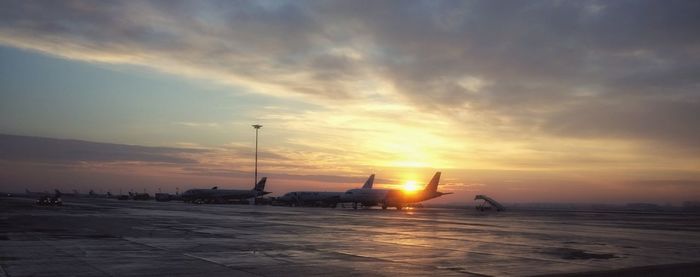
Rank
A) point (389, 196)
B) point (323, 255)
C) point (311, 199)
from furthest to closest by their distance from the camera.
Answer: point (311, 199) < point (389, 196) < point (323, 255)

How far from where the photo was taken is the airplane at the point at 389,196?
294ft

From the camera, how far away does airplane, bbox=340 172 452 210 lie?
89619 mm

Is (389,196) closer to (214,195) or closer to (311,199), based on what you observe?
(311,199)

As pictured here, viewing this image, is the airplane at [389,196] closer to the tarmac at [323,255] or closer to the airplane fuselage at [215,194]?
the airplane fuselage at [215,194]

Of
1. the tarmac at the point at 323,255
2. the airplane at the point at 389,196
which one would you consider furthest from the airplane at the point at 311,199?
the tarmac at the point at 323,255

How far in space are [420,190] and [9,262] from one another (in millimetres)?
83265

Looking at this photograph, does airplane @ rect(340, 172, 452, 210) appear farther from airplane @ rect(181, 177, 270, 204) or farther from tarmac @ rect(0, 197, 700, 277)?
tarmac @ rect(0, 197, 700, 277)

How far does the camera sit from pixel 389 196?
89.8 m

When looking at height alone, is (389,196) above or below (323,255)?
above

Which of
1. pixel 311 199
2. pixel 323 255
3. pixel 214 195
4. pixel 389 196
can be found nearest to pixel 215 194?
pixel 214 195

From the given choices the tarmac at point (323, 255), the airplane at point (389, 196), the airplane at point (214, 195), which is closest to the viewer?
the tarmac at point (323, 255)

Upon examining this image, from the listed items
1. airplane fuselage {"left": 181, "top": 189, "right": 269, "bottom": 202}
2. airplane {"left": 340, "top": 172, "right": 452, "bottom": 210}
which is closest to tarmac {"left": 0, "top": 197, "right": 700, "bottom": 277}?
airplane {"left": 340, "top": 172, "right": 452, "bottom": 210}

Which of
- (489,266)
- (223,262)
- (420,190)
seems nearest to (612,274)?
(489,266)

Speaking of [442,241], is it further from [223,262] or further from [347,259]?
[223,262]
